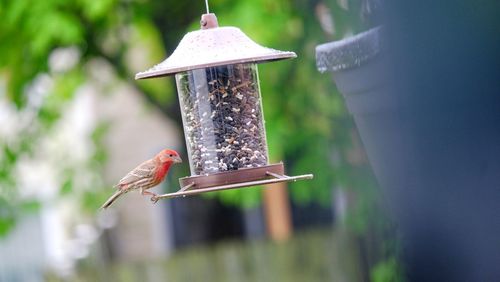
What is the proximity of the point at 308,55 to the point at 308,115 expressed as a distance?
671 millimetres

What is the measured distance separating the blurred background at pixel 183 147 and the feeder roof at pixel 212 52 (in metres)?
1.39

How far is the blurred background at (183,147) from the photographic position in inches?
276

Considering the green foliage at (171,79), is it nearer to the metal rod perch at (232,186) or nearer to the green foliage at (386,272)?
the green foliage at (386,272)

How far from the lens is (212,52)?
3568 millimetres

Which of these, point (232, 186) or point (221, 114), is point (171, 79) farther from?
point (232, 186)

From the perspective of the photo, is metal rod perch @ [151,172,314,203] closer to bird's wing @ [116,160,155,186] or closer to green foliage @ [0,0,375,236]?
bird's wing @ [116,160,155,186]

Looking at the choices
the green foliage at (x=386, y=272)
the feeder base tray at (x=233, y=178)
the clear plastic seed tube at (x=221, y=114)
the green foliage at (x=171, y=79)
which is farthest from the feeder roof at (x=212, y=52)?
the green foliage at (x=171, y=79)

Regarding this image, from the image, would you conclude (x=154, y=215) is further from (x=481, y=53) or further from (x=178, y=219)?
(x=481, y=53)

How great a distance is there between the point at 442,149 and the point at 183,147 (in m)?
6.41

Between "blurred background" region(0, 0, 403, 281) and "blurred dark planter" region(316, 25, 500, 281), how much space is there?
1677 millimetres

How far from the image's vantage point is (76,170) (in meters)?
9.04

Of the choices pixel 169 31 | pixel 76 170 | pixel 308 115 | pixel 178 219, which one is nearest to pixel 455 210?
pixel 308 115

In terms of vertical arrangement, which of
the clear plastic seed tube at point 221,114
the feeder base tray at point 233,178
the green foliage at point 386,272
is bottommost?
the green foliage at point 386,272

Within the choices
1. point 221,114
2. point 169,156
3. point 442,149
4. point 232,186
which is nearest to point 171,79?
point 169,156
